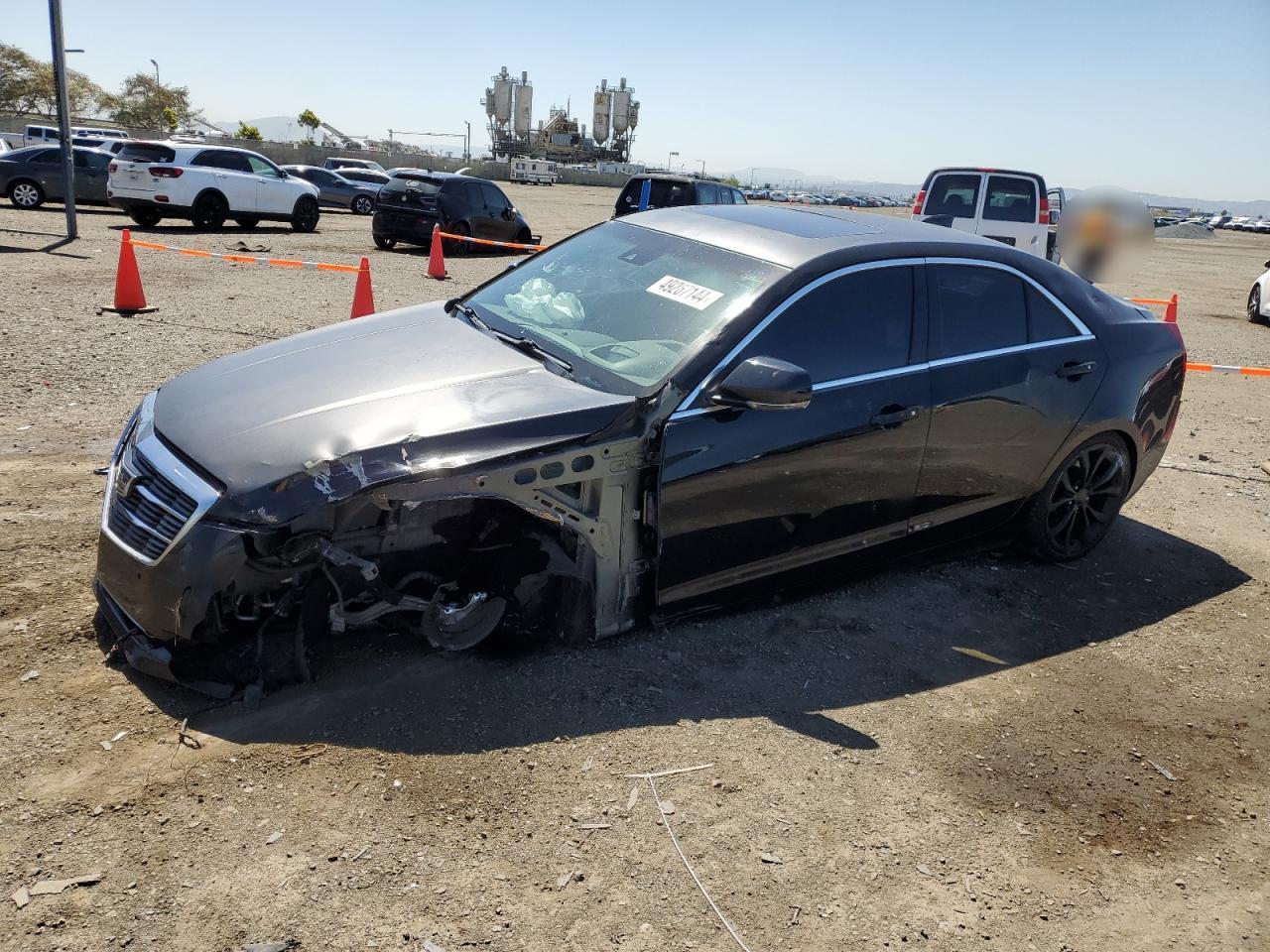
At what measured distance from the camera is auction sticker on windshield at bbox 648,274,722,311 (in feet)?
13.2

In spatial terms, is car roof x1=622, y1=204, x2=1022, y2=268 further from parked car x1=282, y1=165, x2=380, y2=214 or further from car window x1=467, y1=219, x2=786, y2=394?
parked car x1=282, y1=165, x2=380, y2=214

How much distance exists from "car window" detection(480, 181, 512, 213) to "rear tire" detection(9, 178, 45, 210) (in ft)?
33.7

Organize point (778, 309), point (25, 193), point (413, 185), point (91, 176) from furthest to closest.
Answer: point (91, 176) → point (25, 193) → point (413, 185) → point (778, 309)

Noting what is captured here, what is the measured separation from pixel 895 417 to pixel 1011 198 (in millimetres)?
13538

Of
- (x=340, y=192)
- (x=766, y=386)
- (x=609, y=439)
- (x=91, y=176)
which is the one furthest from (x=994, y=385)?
(x=340, y=192)

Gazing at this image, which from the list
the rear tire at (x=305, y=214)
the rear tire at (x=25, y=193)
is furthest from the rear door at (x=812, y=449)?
the rear tire at (x=25, y=193)

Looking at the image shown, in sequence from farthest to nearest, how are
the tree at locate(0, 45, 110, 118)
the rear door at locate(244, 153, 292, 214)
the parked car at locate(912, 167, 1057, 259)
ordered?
the tree at locate(0, 45, 110, 118) < the rear door at locate(244, 153, 292, 214) < the parked car at locate(912, 167, 1057, 259)

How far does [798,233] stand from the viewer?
4.41m

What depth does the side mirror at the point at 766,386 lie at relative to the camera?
11.7 feet

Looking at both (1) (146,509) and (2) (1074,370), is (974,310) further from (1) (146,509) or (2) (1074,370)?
(1) (146,509)

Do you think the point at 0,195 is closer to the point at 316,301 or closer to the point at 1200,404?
the point at 316,301

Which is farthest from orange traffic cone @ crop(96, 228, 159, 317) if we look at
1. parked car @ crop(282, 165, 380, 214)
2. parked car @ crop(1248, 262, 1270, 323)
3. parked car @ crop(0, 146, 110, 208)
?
parked car @ crop(282, 165, 380, 214)

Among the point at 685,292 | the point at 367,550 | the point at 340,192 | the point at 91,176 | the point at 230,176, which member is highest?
the point at 230,176

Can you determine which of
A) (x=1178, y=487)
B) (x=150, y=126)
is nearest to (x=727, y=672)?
(x=1178, y=487)
